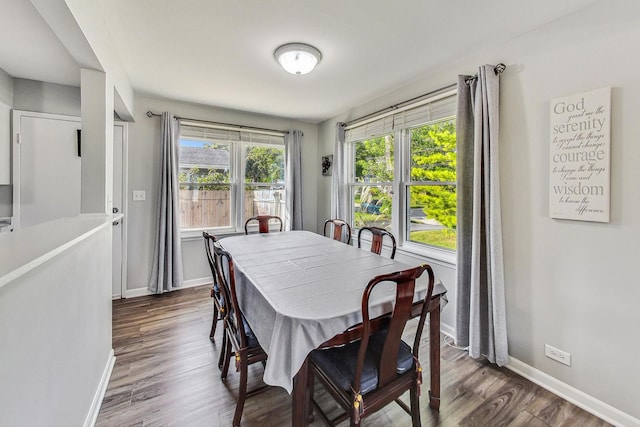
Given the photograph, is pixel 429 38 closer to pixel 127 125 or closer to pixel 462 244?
pixel 462 244

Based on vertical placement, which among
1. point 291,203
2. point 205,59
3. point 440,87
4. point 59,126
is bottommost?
point 291,203

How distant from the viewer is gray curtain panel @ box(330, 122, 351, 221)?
383 cm

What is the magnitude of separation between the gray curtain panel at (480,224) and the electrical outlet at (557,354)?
0.24 meters

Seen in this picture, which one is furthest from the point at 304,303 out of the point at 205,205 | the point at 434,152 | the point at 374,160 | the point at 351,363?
the point at 205,205

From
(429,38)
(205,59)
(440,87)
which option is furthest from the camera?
(440,87)

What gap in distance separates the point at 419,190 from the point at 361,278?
1609 mm

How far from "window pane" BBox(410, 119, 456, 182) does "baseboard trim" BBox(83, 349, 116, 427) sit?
2.96m

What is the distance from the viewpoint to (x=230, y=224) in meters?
4.00

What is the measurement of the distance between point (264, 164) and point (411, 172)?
7.03 ft

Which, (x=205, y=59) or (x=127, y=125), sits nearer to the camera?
(x=205, y=59)

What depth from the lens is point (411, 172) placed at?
118 inches

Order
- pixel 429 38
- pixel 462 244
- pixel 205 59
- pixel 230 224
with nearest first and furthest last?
pixel 429 38
pixel 462 244
pixel 205 59
pixel 230 224

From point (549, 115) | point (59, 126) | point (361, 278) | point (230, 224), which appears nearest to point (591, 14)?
point (549, 115)

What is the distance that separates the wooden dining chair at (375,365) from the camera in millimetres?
1176
